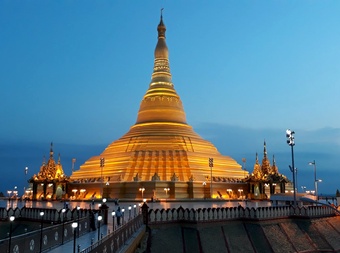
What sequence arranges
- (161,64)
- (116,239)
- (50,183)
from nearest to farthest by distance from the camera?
(116,239) → (50,183) → (161,64)

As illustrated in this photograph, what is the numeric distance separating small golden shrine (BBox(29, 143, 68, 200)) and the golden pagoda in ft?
6.19

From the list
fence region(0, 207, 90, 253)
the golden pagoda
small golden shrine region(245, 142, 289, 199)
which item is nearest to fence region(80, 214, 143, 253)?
fence region(0, 207, 90, 253)

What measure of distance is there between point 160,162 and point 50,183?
16.2 metres

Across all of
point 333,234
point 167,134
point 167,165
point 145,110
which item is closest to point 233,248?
point 333,234

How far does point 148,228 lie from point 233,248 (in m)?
6.15

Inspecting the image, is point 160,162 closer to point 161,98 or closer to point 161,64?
point 161,98

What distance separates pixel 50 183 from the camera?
5566 cm

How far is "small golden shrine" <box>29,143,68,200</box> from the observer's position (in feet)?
180

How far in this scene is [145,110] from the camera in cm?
6438

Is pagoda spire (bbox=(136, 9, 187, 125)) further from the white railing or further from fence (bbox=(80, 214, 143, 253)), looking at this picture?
fence (bbox=(80, 214, 143, 253))

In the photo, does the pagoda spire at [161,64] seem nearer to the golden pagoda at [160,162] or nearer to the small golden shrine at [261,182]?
the golden pagoda at [160,162]

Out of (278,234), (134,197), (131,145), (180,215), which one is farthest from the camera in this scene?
(131,145)

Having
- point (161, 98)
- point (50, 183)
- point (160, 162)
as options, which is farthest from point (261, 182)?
point (50, 183)

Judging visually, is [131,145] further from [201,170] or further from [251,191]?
[251,191]
